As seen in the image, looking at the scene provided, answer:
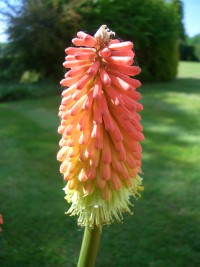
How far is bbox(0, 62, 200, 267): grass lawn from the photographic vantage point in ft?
13.0

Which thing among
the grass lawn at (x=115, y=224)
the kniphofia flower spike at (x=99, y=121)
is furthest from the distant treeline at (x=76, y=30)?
the kniphofia flower spike at (x=99, y=121)

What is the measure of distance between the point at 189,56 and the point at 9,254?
45556mm

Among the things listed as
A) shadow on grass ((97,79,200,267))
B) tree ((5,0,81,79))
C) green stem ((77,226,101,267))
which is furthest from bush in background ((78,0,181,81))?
green stem ((77,226,101,267))

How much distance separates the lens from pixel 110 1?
51.4 ft

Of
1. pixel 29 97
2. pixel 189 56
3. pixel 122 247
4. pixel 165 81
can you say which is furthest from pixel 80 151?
pixel 189 56

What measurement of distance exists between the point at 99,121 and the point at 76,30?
13.2 meters

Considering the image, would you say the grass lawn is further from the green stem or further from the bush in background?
the bush in background

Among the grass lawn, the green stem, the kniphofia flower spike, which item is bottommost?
the grass lawn

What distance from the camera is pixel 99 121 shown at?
1713 mm

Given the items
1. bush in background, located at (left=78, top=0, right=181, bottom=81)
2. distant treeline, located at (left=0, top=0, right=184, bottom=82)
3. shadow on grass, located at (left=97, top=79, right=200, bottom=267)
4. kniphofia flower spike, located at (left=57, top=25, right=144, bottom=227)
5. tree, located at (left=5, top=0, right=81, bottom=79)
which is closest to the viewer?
kniphofia flower spike, located at (left=57, top=25, right=144, bottom=227)

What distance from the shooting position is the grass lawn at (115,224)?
13.0 ft

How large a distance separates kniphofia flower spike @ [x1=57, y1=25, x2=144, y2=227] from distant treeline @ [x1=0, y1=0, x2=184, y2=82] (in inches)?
477

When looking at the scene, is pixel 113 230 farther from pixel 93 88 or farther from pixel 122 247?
pixel 93 88

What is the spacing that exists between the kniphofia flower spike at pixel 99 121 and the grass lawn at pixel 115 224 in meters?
2.12
